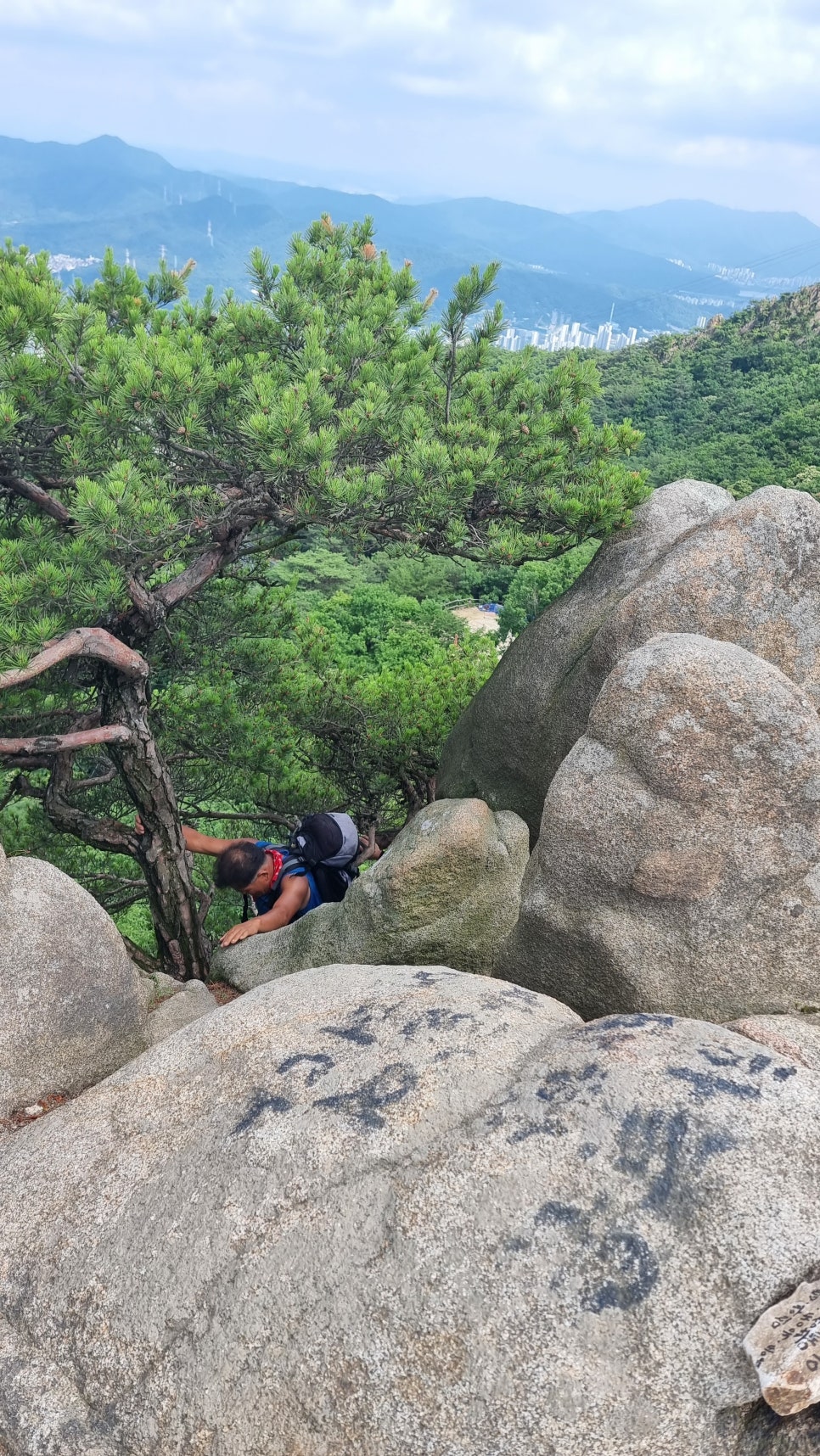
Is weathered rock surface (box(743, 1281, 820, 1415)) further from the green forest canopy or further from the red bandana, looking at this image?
the green forest canopy

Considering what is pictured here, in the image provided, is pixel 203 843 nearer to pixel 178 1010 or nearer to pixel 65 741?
pixel 65 741

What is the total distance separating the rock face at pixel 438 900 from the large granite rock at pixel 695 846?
48.3 inches

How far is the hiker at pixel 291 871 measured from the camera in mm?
7684

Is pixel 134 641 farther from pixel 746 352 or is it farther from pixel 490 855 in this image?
pixel 746 352

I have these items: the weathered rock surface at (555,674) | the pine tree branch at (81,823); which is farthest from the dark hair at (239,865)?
the weathered rock surface at (555,674)

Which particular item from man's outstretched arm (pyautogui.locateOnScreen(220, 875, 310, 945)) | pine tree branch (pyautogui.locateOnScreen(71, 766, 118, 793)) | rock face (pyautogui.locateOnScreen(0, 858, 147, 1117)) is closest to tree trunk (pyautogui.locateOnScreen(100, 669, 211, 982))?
pine tree branch (pyautogui.locateOnScreen(71, 766, 118, 793))

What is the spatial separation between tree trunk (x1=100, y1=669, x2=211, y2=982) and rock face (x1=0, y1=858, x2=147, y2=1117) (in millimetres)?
2423

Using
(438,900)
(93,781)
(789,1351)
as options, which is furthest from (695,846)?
(93,781)

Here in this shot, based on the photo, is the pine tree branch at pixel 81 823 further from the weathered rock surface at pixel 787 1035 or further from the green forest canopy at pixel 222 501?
the weathered rock surface at pixel 787 1035

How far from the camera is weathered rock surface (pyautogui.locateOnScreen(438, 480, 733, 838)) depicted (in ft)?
26.9

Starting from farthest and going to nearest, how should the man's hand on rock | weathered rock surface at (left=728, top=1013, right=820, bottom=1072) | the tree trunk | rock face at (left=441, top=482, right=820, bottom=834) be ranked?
the tree trunk < the man's hand on rock < rock face at (left=441, top=482, right=820, bottom=834) < weathered rock surface at (left=728, top=1013, right=820, bottom=1072)

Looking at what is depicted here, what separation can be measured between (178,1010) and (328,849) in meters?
1.78

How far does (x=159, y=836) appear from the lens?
888 cm

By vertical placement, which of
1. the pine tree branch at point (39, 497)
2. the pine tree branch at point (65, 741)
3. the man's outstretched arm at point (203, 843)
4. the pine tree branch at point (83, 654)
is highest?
the pine tree branch at point (39, 497)
